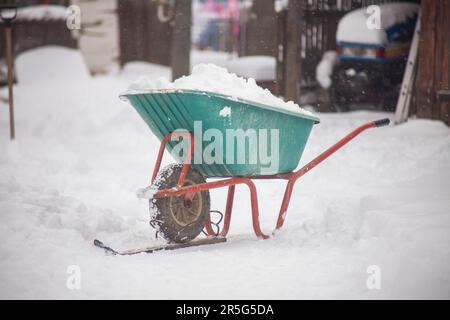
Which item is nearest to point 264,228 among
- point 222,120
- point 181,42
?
point 222,120

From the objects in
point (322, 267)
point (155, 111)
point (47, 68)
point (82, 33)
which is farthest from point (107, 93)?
point (322, 267)

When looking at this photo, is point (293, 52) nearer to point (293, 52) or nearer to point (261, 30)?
point (293, 52)

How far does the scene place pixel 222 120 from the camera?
427 centimetres

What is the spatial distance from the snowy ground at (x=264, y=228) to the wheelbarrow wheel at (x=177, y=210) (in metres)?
0.16

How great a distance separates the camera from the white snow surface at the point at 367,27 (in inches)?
396

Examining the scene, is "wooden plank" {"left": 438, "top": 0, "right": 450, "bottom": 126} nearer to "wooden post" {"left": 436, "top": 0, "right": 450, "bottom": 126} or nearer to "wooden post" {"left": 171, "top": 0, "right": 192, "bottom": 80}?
"wooden post" {"left": 436, "top": 0, "right": 450, "bottom": 126}

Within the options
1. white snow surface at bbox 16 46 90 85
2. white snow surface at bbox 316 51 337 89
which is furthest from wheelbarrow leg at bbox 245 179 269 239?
white snow surface at bbox 16 46 90 85

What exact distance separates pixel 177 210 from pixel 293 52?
20.9 ft

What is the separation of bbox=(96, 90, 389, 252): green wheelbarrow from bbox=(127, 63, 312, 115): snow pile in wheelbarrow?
0.21ft

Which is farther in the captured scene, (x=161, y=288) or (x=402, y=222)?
(x=402, y=222)

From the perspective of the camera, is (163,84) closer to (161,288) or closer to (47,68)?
(161,288)

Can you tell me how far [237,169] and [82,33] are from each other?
46.2 feet
